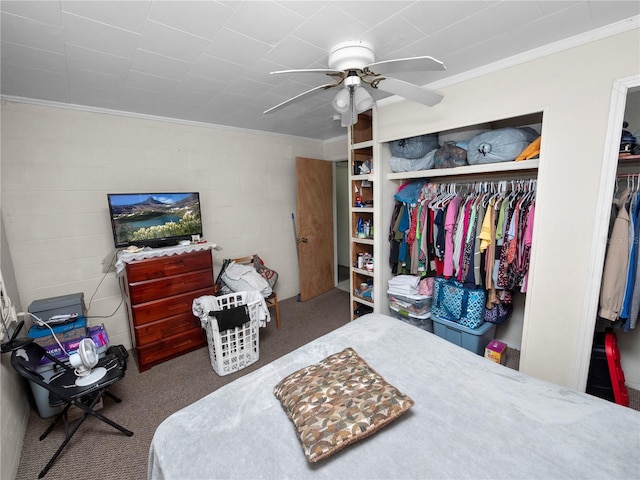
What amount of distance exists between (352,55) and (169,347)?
2720 mm

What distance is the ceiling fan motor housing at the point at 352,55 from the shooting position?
1.47m

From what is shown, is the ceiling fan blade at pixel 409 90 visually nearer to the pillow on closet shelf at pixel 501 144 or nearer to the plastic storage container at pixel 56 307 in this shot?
the pillow on closet shelf at pixel 501 144

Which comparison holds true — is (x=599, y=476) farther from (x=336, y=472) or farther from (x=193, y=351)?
(x=193, y=351)

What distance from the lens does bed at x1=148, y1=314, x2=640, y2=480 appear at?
35.3 inches

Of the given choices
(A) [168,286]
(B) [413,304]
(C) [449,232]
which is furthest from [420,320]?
(A) [168,286]

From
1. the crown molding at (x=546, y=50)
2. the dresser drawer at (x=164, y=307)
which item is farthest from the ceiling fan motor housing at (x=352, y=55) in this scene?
the dresser drawer at (x=164, y=307)

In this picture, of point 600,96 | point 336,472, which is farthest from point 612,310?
point 336,472

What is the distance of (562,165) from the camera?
1.68 metres

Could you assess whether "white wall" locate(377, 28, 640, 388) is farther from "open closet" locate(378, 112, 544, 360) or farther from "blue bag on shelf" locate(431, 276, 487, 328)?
"blue bag on shelf" locate(431, 276, 487, 328)

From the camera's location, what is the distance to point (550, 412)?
1100mm

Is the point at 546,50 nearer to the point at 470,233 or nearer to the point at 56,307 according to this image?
the point at 470,233

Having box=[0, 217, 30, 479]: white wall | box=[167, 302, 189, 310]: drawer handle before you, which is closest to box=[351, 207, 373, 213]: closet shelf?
box=[167, 302, 189, 310]: drawer handle

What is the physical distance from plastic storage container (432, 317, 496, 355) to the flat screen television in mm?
2593

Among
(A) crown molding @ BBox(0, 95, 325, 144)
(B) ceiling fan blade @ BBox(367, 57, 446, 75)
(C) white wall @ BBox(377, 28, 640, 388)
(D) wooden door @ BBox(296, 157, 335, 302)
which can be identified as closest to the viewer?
(B) ceiling fan blade @ BBox(367, 57, 446, 75)
